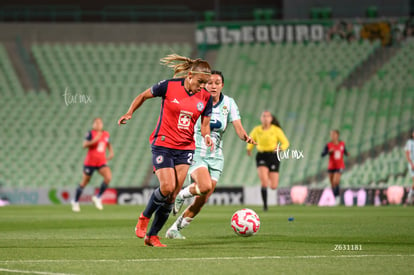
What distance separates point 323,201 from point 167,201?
51.5ft

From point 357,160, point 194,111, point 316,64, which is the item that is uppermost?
point 316,64

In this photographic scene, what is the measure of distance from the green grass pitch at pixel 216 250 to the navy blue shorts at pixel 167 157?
991 mm

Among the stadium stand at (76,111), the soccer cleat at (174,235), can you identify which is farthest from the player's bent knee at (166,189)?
the stadium stand at (76,111)

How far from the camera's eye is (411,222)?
47.0ft

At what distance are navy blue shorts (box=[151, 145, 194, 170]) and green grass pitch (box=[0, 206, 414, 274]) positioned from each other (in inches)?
39.0

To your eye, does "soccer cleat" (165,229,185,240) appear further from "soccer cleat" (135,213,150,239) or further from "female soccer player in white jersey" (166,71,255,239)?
"soccer cleat" (135,213,150,239)

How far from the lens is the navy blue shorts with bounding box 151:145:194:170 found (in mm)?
9375

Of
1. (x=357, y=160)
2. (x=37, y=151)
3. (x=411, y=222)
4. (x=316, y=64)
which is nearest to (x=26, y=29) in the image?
(x=37, y=151)

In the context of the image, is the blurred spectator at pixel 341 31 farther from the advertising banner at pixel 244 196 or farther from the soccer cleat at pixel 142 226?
the soccer cleat at pixel 142 226

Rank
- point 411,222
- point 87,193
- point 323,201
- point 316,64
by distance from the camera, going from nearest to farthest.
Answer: point 411,222 < point 323,201 < point 87,193 < point 316,64

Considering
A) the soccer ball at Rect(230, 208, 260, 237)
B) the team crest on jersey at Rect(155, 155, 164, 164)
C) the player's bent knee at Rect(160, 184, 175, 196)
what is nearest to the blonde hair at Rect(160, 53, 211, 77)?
the team crest on jersey at Rect(155, 155, 164, 164)

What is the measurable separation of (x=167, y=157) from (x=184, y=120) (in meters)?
0.50

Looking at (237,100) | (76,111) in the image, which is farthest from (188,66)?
(76,111)

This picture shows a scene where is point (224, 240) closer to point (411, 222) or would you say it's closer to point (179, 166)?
point (179, 166)
